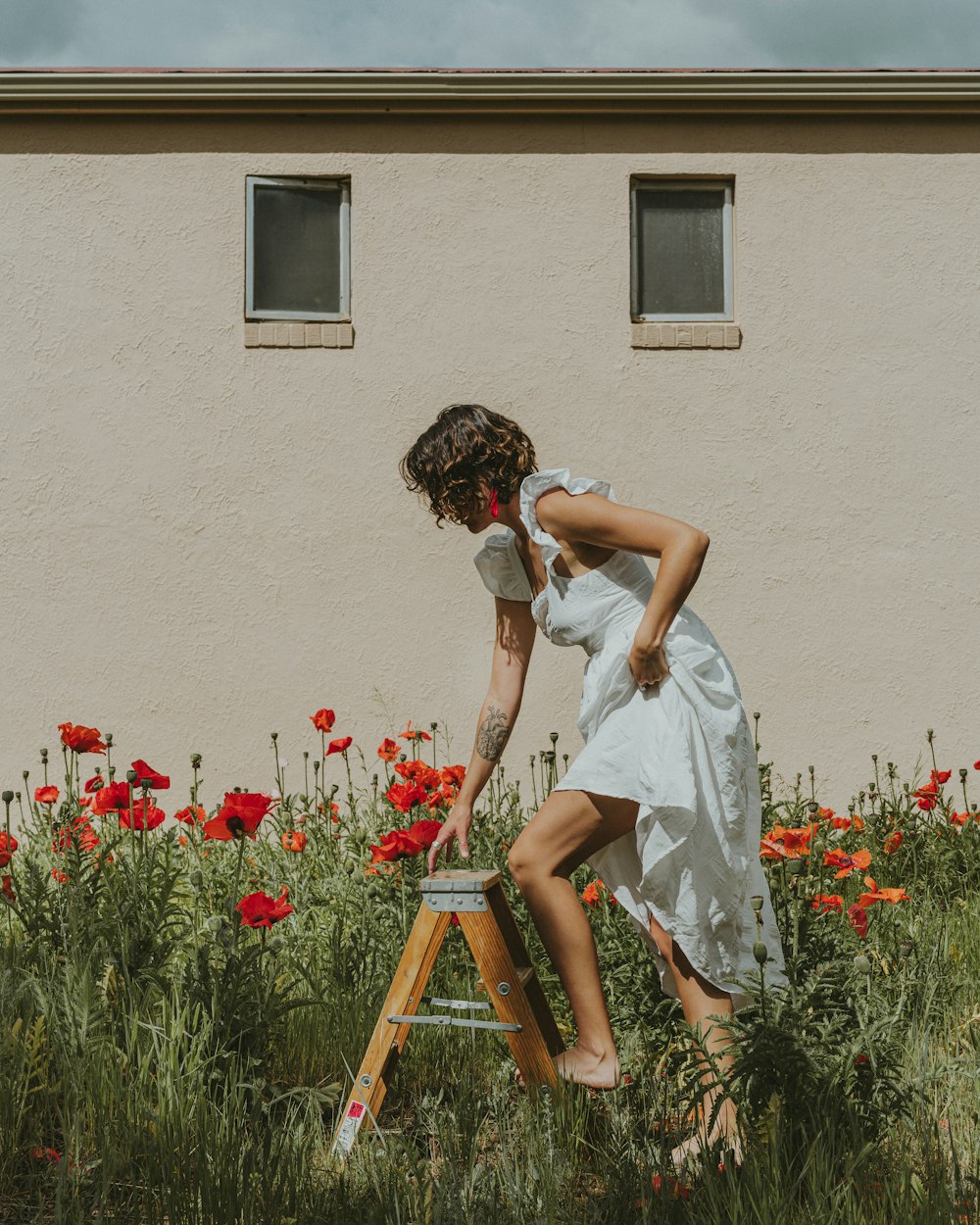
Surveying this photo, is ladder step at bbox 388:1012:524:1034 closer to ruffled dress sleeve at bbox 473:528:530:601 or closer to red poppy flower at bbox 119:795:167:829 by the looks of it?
red poppy flower at bbox 119:795:167:829

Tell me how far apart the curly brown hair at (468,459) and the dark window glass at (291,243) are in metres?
4.32

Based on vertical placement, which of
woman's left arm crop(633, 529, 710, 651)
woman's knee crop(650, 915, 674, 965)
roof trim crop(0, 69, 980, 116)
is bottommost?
woman's knee crop(650, 915, 674, 965)

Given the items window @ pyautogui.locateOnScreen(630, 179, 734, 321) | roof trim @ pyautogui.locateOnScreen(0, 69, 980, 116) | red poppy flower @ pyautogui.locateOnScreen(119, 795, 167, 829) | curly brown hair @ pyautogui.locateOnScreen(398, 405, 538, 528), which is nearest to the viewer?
curly brown hair @ pyautogui.locateOnScreen(398, 405, 538, 528)

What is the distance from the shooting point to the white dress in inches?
99.9

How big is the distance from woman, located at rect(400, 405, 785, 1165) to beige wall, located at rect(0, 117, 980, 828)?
3.85m

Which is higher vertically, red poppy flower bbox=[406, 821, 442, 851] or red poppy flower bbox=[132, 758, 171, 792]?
red poppy flower bbox=[132, 758, 171, 792]

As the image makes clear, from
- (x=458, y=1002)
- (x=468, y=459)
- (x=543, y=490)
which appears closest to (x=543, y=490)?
(x=543, y=490)

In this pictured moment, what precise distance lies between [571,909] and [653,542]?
0.86 m

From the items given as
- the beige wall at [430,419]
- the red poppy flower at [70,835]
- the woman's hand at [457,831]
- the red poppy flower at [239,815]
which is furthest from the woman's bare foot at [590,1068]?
the beige wall at [430,419]

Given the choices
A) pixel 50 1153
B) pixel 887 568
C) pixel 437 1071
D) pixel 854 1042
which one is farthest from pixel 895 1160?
pixel 887 568

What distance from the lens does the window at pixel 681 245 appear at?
6.87m

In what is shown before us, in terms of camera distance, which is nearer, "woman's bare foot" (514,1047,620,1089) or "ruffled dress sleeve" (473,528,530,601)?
"woman's bare foot" (514,1047,620,1089)

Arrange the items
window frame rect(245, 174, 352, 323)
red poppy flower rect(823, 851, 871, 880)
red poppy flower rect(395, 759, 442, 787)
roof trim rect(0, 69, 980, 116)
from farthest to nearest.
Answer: window frame rect(245, 174, 352, 323) → roof trim rect(0, 69, 980, 116) → red poppy flower rect(395, 759, 442, 787) → red poppy flower rect(823, 851, 871, 880)

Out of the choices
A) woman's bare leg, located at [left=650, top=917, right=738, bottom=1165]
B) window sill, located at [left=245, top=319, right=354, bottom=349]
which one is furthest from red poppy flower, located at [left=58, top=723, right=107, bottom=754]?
window sill, located at [left=245, top=319, right=354, bottom=349]
